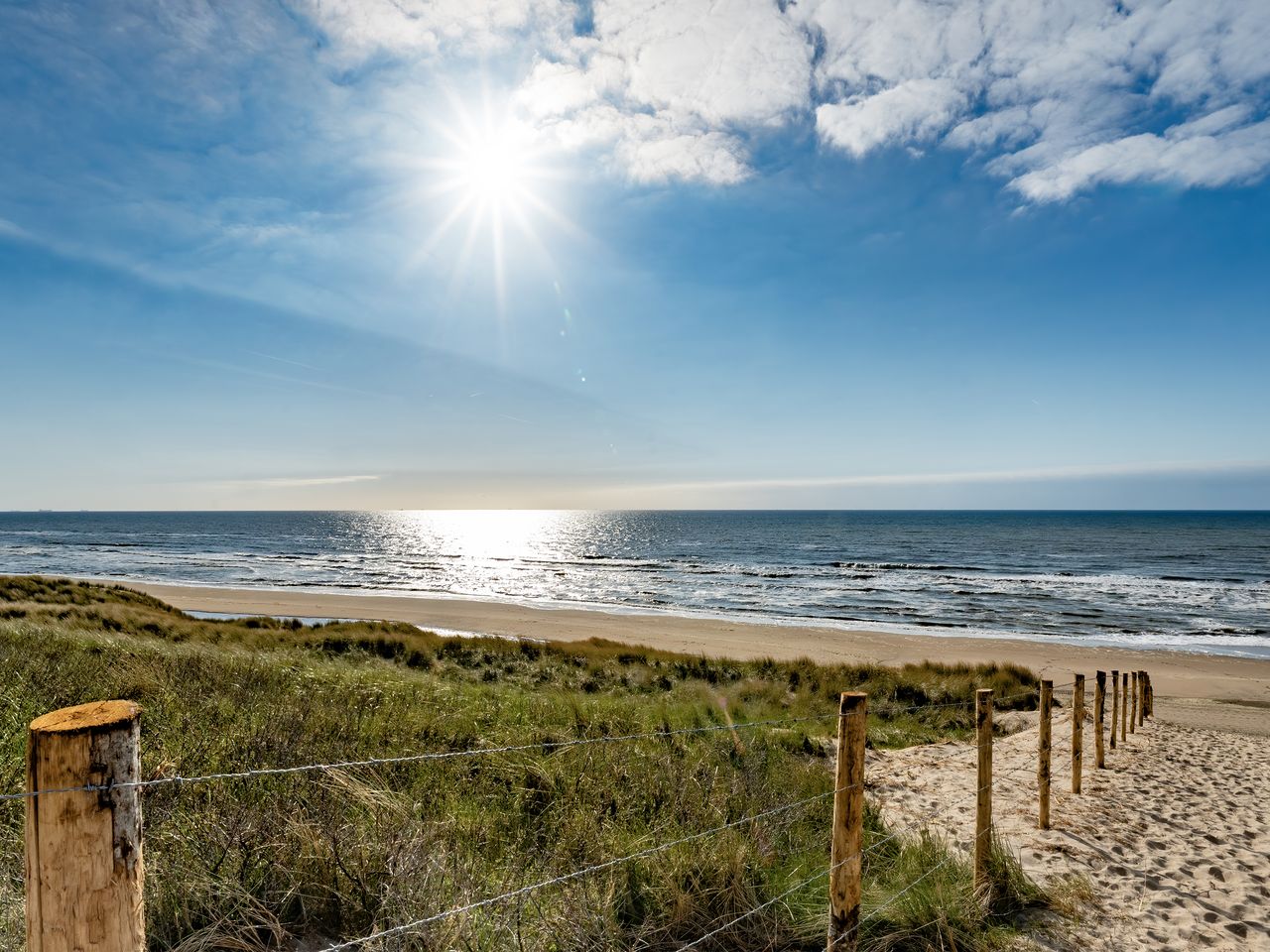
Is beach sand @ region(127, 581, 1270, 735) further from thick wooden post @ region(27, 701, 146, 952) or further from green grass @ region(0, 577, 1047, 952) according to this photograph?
thick wooden post @ region(27, 701, 146, 952)

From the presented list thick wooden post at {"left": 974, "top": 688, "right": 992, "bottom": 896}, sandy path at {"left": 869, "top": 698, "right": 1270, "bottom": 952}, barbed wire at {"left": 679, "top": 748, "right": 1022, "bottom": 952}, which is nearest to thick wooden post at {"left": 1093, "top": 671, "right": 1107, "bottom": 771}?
sandy path at {"left": 869, "top": 698, "right": 1270, "bottom": 952}

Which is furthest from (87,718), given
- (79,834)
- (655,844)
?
(655,844)

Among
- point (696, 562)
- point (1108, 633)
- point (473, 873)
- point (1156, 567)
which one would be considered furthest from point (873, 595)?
point (473, 873)

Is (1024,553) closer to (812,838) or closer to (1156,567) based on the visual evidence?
(1156,567)

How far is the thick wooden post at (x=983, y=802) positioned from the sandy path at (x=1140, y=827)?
54 centimetres

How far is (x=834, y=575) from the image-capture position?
53312 mm

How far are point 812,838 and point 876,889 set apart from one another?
30.4 inches

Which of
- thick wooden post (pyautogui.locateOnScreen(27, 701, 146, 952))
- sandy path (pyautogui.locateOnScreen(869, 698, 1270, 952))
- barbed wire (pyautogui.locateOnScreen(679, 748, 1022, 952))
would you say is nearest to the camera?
thick wooden post (pyautogui.locateOnScreen(27, 701, 146, 952))

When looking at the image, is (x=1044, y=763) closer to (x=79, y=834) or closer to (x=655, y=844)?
(x=655, y=844)

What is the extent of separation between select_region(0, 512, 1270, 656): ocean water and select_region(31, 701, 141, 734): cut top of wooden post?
31442mm

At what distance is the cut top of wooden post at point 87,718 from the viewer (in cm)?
174

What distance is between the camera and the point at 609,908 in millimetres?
4043

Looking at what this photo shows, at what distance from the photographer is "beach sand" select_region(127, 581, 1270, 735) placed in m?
19.9

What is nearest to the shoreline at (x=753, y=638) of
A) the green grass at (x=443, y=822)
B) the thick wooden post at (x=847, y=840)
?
the green grass at (x=443, y=822)
